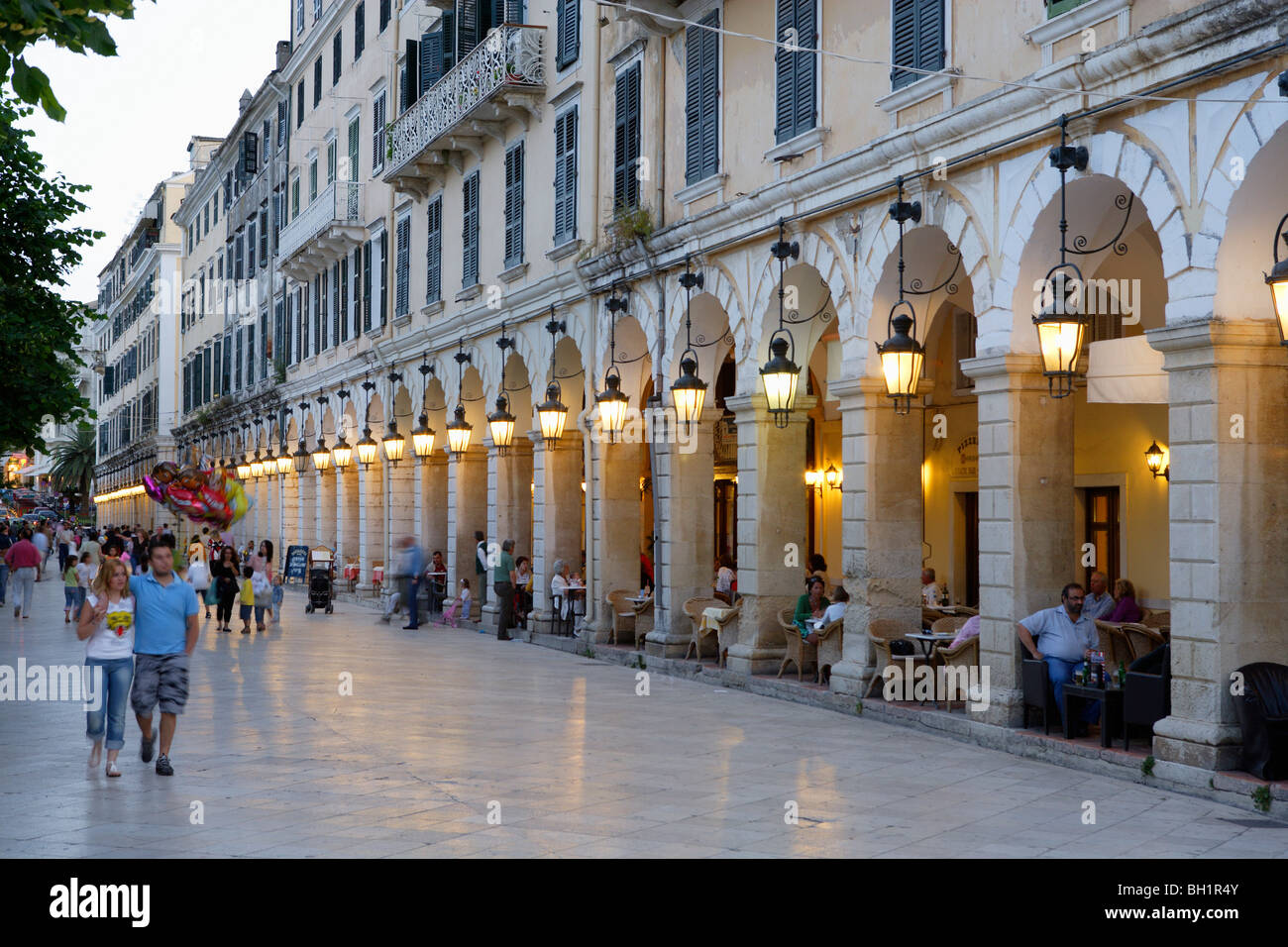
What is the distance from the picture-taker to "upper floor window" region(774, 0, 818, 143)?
15.5m

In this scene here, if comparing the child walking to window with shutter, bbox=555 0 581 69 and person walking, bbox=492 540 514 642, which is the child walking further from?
window with shutter, bbox=555 0 581 69

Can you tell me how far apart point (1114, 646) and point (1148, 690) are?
6.45ft

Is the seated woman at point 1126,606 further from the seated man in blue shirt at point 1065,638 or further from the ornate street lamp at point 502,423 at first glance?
the ornate street lamp at point 502,423

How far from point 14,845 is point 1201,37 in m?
9.26

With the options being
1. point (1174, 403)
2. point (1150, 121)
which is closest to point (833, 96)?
point (1150, 121)

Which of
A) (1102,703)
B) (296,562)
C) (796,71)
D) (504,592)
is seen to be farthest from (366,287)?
(1102,703)

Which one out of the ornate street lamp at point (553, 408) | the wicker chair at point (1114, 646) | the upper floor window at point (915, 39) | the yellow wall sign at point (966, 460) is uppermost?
the upper floor window at point (915, 39)

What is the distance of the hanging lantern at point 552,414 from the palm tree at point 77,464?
84.6 metres

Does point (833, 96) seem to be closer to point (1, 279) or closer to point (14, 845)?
point (14, 845)

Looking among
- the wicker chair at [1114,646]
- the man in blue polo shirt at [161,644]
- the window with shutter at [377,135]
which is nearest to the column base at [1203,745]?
the wicker chair at [1114,646]

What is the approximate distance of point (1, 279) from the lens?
24.5 m

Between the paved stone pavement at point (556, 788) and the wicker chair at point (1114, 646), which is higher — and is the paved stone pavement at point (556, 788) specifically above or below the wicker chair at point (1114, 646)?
below

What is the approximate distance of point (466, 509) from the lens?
27.4 meters

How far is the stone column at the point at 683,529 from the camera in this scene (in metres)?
18.9
